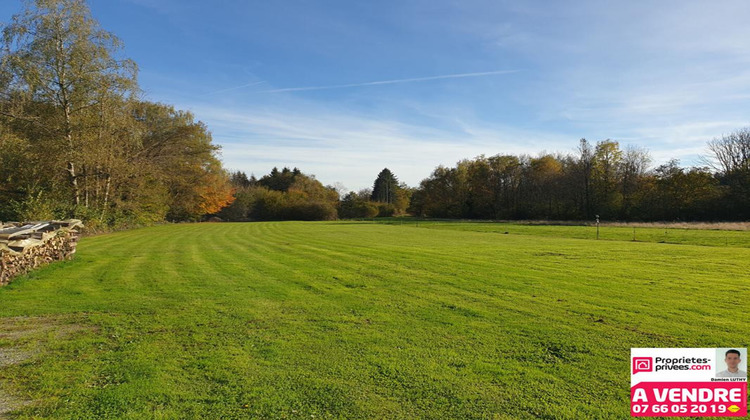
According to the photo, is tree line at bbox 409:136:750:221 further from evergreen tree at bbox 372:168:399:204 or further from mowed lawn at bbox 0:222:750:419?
mowed lawn at bbox 0:222:750:419

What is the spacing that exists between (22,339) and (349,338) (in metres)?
4.48

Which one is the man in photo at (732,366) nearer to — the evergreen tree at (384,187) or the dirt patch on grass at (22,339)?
the dirt patch on grass at (22,339)

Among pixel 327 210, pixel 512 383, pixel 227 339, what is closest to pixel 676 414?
pixel 512 383

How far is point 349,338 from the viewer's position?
17.7 feet

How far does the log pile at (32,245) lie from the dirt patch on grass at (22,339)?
3.73m

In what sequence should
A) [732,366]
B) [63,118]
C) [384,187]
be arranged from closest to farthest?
[732,366] → [63,118] → [384,187]

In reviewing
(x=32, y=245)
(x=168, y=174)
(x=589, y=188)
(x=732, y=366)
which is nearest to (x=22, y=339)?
(x=32, y=245)

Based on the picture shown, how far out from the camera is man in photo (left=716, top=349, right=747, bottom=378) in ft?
13.8

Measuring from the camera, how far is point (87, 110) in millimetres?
24469

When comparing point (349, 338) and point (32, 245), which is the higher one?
point (32, 245)

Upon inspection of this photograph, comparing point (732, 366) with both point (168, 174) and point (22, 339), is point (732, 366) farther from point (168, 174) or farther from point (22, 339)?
point (168, 174)

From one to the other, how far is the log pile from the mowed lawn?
1.85 feet

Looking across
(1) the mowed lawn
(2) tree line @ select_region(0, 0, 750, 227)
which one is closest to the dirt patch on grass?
(1) the mowed lawn

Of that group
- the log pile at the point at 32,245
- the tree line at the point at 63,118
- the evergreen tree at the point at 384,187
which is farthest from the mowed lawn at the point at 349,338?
the evergreen tree at the point at 384,187
